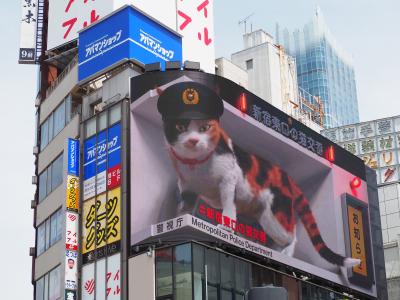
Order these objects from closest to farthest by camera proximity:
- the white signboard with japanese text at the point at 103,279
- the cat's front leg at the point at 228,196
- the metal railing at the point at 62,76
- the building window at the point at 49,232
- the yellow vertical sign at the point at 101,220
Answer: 1. the white signboard with japanese text at the point at 103,279
2. the yellow vertical sign at the point at 101,220
3. the cat's front leg at the point at 228,196
4. the building window at the point at 49,232
5. the metal railing at the point at 62,76

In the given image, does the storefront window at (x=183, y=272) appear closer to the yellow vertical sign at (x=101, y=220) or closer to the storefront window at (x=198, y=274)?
the storefront window at (x=198, y=274)

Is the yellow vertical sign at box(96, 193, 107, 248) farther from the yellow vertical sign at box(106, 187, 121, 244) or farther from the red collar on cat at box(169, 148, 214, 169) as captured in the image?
the red collar on cat at box(169, 148, 214, 169)

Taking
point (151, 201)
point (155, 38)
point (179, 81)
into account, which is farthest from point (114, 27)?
point (151, 201)

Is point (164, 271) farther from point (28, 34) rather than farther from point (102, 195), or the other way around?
point (28, 34)

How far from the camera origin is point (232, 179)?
47.8 meters

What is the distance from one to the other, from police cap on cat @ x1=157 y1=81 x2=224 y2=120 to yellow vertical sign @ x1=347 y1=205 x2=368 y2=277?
17.0 meters

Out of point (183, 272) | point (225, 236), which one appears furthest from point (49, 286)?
point (183, 272)

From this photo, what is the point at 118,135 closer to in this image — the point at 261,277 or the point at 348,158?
the point at 261,277

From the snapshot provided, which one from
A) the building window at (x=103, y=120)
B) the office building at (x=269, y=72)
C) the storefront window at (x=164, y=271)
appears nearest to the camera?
the storefront window at (x=164, y=271)

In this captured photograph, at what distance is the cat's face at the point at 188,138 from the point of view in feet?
151

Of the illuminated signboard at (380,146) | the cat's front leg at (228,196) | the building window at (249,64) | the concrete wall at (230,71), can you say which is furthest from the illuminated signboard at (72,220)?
the illuminated signboard at (380,146)

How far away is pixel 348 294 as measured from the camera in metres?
57.8

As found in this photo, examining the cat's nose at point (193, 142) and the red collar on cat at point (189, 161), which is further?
the cat's nose at point (193, 142)

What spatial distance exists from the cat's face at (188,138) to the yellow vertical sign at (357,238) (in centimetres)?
1714
